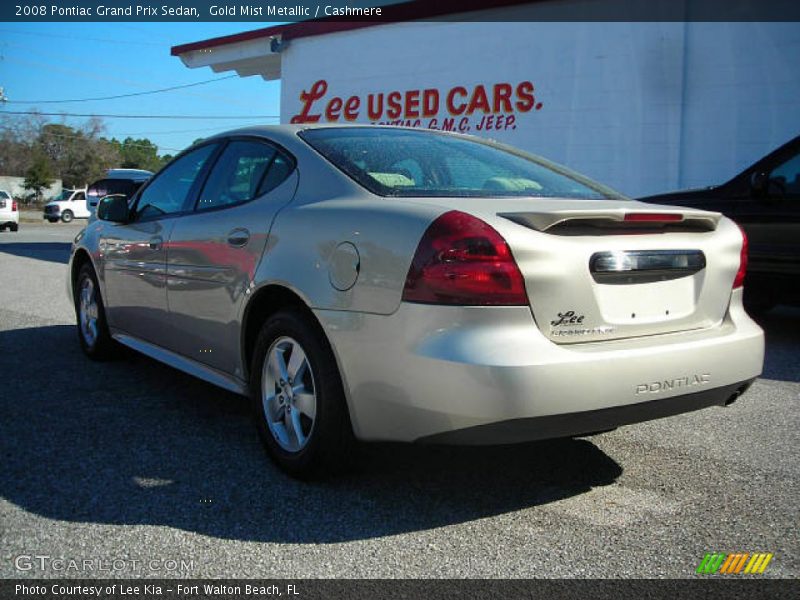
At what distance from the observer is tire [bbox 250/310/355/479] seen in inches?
114

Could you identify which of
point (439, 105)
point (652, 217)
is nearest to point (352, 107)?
point (439, 105)

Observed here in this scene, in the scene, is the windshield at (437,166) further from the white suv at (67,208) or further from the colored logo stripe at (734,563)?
the white suv at (67,208)

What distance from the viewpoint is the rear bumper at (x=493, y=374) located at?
2479 millimetres

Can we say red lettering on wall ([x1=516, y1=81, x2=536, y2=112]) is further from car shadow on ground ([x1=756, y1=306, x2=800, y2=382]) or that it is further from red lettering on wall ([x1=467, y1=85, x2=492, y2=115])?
car shadow on ground ([x1=756, y1=306, x2=800, y2=382])

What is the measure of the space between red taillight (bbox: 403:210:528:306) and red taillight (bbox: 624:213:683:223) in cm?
55

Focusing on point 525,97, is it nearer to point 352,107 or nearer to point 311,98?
point 352,107

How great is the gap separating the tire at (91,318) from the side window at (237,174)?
1598mm

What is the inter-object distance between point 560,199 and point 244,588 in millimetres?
1883

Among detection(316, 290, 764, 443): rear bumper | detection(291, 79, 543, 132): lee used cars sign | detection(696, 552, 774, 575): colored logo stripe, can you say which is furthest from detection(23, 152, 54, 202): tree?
detection(696, 552, 774, 575): colored logo stripe

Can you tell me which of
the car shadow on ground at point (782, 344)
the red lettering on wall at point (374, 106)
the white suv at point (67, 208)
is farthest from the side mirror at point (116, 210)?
the white suv at point (67, 208)

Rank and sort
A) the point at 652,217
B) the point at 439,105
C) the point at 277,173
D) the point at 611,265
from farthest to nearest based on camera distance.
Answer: the point at 439,105
the point at 277,173
the point at 652,217
the point at 611,265

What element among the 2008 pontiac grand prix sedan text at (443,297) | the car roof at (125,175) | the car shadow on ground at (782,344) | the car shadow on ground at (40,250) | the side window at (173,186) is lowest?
the car shadow on ground at (40,250)

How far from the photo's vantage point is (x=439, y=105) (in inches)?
596

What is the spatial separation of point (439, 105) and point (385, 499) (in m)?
13.1
